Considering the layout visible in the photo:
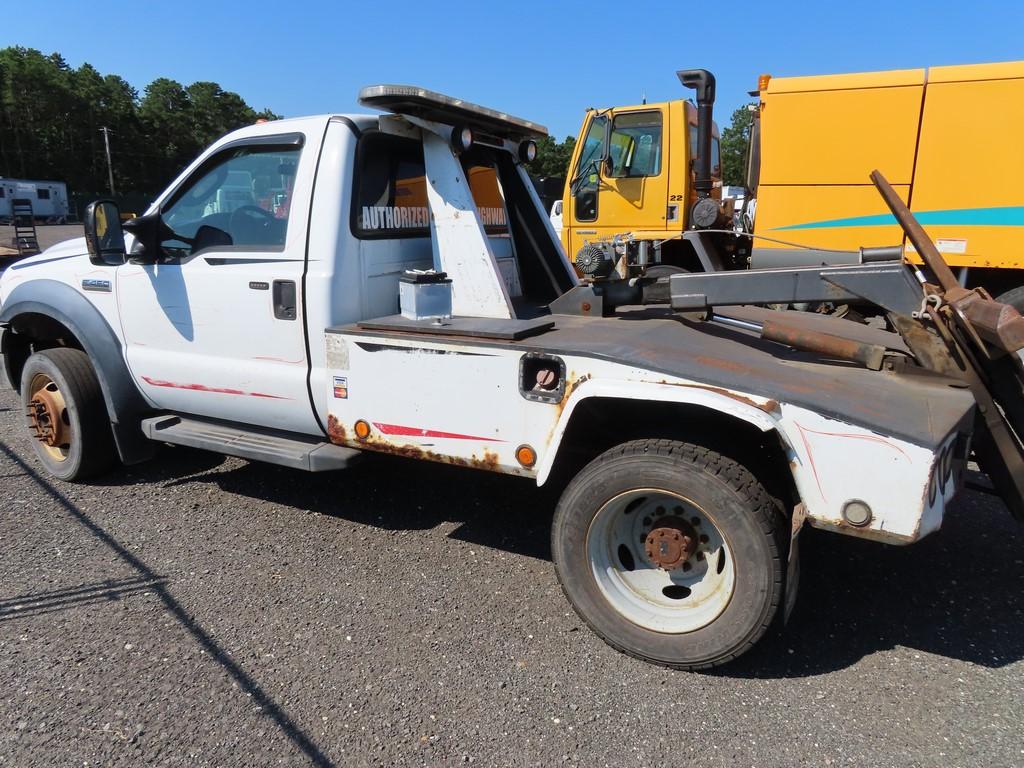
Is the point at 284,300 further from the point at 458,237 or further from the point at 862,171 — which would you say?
the point at 862,171

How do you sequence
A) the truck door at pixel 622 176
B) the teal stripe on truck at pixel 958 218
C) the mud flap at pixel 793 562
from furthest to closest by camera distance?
1. the truck door at pixel 622 176
2. the teal stripe on truck at pixel 958 218
3. the mud flap at pixel 793 562

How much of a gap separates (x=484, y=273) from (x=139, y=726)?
8.05ft

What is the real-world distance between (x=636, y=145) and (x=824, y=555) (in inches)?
249

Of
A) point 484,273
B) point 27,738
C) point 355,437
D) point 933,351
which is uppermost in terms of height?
point 484,273

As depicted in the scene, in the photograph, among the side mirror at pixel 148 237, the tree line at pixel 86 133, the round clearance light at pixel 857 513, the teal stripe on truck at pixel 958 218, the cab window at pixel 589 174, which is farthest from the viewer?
the tree line at pixel 86 133

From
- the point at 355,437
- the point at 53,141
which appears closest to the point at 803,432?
the point at 355,437

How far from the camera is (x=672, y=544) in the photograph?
116 inches

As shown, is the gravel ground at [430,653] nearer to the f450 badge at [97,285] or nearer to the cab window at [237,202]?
the f450 badge at [97,285]

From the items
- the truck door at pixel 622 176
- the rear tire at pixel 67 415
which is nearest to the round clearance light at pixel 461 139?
the rear tire at pixel 67 415

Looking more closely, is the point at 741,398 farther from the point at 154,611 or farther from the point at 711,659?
the point at 154,611

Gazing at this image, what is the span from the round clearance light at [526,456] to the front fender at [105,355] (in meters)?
2.75

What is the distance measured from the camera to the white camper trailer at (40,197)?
48938mm

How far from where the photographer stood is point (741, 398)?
2.64 m

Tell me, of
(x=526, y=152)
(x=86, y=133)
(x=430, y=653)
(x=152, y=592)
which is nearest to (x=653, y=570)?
(x=430, y=653)
